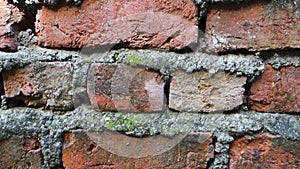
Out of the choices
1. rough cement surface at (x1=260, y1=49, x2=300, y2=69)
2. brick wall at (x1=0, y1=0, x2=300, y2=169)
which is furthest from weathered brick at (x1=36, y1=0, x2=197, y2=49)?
rough cement surface at (x1=260, y1=49, x2=300, y2=69)

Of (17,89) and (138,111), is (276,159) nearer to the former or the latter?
(138,111)

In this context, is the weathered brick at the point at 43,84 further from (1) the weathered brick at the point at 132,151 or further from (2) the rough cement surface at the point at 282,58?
(2) the rough cement surface at the point at 282,58

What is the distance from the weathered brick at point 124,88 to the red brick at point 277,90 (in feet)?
0.46

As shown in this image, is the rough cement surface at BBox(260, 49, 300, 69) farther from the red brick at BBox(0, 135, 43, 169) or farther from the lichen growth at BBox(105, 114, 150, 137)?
the red brick at BBox(0, 135, 43, 169)

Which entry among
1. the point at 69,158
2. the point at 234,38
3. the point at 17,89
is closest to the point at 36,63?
the point at 17,89

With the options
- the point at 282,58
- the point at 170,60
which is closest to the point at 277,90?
the point at 282,58

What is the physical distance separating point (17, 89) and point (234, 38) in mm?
331

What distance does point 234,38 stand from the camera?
0.48 meters

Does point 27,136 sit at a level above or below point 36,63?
below

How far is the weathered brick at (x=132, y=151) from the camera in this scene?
507 mm

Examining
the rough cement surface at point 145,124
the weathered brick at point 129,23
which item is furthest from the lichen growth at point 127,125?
the weathered brick at point 129,23

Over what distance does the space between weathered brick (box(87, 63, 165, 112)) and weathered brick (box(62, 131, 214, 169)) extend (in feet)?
0.15

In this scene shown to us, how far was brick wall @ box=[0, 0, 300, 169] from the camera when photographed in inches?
19.0

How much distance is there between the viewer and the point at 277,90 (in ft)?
1.61
